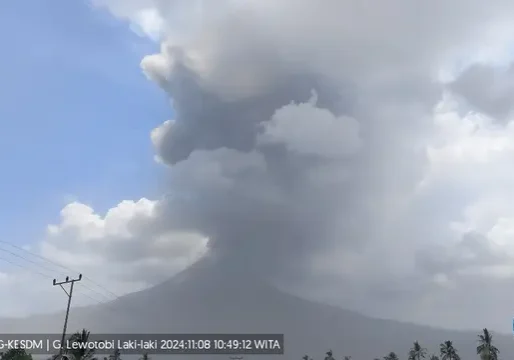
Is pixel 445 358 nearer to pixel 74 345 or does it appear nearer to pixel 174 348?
pixel 174 348

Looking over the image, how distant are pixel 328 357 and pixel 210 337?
5844 centimetres

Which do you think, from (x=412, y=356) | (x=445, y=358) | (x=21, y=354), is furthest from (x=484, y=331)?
(x=21, y=354)

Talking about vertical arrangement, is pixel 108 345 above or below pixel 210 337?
below

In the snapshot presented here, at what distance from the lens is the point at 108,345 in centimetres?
6850

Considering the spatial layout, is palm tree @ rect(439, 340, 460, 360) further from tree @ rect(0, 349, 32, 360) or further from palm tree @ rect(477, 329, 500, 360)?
tree @ rect(0, 349, 32, 360)

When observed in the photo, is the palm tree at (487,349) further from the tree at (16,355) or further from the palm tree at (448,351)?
the tree at (16,355)

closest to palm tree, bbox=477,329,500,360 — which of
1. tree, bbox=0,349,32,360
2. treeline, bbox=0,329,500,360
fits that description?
treeline, bbox=0,329,500,360

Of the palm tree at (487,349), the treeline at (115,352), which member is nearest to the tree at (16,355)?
the treeline at (115,352)

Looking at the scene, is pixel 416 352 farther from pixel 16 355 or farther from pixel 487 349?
pixel 16 355

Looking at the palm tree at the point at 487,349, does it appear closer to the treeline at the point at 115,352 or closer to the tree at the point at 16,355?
the treeline at the point at 115,352

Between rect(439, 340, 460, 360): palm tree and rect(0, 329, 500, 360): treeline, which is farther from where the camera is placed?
rect(439, 340, 460, 360): palm tree

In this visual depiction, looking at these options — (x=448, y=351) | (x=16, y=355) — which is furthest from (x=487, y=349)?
(x=16, y=355)

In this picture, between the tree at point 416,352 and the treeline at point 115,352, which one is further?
the tree at point 416,352

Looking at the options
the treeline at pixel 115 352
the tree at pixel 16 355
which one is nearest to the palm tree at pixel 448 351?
the treeline at pixel 115 352
